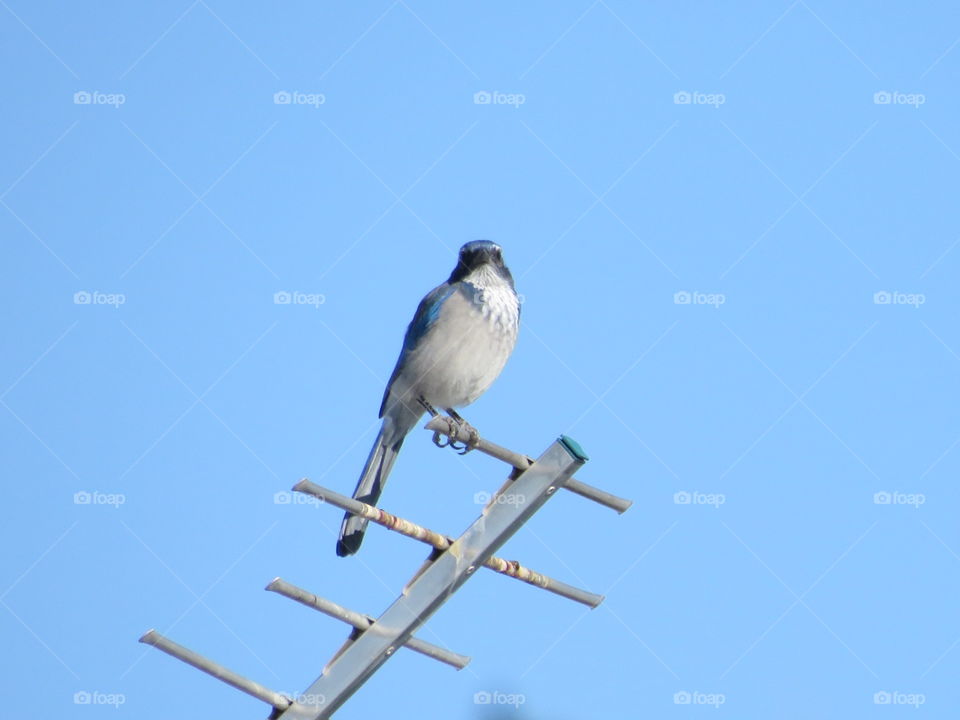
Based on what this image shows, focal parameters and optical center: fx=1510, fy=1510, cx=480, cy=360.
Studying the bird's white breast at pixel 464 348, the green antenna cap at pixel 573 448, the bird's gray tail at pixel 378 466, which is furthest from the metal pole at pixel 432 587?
the bird's white breast at pixel 464 348

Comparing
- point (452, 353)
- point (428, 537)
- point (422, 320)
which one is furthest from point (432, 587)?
point (422, 320)

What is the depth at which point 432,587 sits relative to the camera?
6.22 metres

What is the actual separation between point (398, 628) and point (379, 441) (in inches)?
182

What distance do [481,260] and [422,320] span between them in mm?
618

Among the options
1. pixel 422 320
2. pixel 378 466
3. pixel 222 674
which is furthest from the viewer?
pixel 422 320

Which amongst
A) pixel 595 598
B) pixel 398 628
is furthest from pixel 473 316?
pixel 398 628

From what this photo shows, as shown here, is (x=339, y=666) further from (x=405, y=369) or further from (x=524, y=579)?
(x=405, y=369)

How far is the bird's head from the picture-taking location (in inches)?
436

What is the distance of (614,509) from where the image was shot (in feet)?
22.0

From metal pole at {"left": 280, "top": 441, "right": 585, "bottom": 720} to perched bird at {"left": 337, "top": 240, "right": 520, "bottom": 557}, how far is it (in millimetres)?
4131

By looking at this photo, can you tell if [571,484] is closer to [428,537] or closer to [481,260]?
[428,537]

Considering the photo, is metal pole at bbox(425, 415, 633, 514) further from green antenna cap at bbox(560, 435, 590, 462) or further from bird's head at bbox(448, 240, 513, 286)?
bird's head at bbox(448, 240, 513, 286)

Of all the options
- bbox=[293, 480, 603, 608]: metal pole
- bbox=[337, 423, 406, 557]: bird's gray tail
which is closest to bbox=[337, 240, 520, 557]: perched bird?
bbox=[337, 423, 406, 557]: bird's gray tail

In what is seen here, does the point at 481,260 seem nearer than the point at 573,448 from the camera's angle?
No
